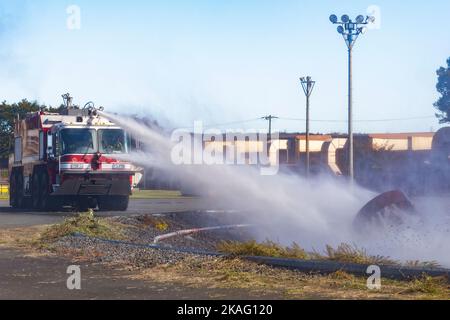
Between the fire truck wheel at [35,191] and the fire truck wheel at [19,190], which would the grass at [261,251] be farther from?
the fire truck wheel at [19,190]

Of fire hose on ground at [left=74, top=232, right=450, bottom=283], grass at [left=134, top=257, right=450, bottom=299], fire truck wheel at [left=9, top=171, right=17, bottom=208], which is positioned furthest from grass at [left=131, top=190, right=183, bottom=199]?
fire hose on ground at [left=74, top=232, right=450, bottom=283]

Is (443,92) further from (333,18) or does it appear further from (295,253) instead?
(295,253)

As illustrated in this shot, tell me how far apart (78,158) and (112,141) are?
1.30m

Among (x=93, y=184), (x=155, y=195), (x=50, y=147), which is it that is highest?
(x=50, y=147)

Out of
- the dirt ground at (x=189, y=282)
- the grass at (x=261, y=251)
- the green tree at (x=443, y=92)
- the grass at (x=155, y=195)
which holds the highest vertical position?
the green tree at (x=443, y=92)

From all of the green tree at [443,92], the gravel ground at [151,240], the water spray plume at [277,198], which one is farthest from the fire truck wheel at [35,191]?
the green tree at [443,92]

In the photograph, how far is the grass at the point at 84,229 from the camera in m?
17.8

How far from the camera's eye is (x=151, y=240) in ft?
60.1

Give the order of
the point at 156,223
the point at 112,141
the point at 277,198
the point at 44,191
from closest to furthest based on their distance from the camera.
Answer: the point at 156,223, the point at 277,198, the point at 112,141, the point at 44,191

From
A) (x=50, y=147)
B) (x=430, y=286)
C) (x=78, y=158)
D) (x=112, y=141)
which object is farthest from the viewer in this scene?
(x=50, y=147)

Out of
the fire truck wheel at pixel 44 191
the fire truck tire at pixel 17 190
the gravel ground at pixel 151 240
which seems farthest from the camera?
the fire truck tire at pixel 17 190

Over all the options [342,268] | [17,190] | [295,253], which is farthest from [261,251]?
[17,190]

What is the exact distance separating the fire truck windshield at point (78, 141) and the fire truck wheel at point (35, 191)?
3351 mm
